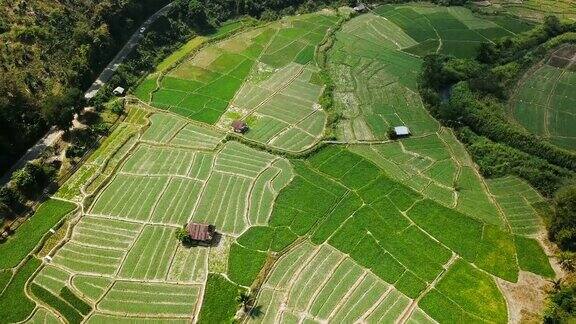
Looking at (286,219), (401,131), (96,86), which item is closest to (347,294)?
(286,219)

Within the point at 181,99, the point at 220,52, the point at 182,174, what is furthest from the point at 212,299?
the point at 220,52

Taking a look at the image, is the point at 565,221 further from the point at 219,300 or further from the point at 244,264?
the point at 219,300

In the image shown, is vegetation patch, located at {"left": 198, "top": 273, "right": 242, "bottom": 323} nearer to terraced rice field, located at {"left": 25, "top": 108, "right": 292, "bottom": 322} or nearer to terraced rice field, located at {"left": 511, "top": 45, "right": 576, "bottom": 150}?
terraced rice field, located at {"left": 25, "top": 108, "right": 292, "bottom": 322}

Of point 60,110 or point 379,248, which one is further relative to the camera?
point 60,110

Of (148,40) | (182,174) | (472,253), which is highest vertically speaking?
(148,40)

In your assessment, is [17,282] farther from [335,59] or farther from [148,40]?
[335,59]

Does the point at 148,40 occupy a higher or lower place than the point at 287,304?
higher

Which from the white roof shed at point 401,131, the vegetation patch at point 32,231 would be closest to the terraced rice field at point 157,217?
the vegetation patch at point 32,231

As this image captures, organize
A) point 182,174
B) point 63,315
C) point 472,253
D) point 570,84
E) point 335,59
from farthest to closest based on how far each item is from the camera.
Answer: point 335,59 → point 570,84 → point 182,174 → point 472,253 → point 63,315
